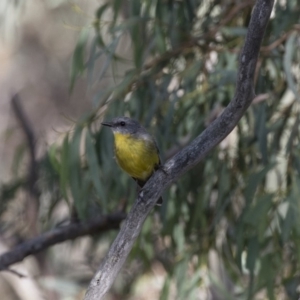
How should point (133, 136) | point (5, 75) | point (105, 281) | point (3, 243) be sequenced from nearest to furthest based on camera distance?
point (105, 281)
point (133, 136)
point (3, 243)
point (5, 75)

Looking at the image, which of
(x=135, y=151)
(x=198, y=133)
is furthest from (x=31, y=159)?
(x=135, y=151)

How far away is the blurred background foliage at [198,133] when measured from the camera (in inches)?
154

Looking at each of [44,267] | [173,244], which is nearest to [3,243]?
[44,267]

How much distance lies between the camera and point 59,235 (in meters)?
4.77

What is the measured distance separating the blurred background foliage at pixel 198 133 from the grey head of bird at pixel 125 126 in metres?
0.23

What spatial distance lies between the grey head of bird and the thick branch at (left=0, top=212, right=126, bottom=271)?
2.92 ft

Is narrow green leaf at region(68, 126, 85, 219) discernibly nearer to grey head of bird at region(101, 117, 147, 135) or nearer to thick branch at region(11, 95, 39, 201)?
grey head of bird at region(101, 117, 147, 135)

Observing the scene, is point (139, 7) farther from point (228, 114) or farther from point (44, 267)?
point (44, 267)

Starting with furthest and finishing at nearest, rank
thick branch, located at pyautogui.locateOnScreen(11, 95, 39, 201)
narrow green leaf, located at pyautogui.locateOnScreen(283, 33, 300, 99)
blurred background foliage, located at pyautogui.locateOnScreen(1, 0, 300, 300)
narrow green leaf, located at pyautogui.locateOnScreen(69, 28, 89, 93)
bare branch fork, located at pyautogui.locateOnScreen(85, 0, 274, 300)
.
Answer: thick branch, located at pyautogui.locateOnScreen(11, 95, 39, 201) → narrow green leaf, located at pyautogui.locateOnScreen(69, 28, 89, 93) → blurred background foliage, located at pyautogui.locateOnScreen(1, 0, 300, 300) → narrow green leaf, located at pyautogui.locateOnScreen(283, 33, 300, 99) → bare branch fork, located at pyautogui.locateOnScreen(85, 0, 274, 300)

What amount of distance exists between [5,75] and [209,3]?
517 centimetres

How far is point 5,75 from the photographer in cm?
944

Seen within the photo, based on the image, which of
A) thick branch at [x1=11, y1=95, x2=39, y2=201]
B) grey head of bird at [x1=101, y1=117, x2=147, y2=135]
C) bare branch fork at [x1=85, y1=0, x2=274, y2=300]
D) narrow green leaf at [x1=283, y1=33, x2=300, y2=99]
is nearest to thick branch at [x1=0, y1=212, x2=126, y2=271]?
thick branch at [x1=11, y1=95, x2=39, y2=201]

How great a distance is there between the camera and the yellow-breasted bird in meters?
3.63

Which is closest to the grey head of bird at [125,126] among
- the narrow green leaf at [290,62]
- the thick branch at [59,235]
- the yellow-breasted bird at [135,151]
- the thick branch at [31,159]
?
the yellow-breasted bird at [135,151]
